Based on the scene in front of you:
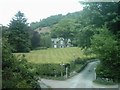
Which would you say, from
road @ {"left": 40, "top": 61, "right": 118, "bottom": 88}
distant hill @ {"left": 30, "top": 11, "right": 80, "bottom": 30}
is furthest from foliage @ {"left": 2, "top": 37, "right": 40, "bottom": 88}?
distant hill @ {"left": 30, "top": 11, "right": 80, "bottom": 30}

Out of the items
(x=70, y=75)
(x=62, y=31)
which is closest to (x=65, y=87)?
(x=70, y=75)

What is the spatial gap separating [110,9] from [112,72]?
11.0 feet

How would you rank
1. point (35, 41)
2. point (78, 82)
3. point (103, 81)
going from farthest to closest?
point (35, 41), point (78, 82), point (103, 81)

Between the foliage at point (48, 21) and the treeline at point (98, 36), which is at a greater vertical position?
the foliage at point (48, 21)

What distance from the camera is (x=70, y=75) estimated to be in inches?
727

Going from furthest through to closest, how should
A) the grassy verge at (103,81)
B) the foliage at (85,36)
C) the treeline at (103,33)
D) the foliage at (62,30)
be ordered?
the foliage at (62,30) < the foliage at (85,36) < the grassy verge at (103,81) < the treeline at (103,33)

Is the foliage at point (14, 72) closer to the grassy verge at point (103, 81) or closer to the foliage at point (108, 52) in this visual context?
the foliage at point (108, 52)

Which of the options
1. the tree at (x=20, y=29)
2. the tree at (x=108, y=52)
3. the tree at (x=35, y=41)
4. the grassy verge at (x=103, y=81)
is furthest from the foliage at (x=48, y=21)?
the tree at (x=108, y=52)

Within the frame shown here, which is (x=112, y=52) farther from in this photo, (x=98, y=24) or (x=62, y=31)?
(x=62, y=31)

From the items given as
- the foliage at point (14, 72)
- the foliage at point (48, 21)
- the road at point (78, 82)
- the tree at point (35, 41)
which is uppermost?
the foliage at point (48, 21)

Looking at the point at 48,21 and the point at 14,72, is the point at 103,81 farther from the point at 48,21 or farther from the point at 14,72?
the point at 48,21

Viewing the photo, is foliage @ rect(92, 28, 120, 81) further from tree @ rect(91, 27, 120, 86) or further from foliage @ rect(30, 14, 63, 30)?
foliage @ rect(30, 14, 63, 30)

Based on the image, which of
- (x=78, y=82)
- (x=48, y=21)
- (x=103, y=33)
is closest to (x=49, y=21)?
(x=48, y=21)

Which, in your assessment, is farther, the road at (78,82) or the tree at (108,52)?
the road at (78,82)
